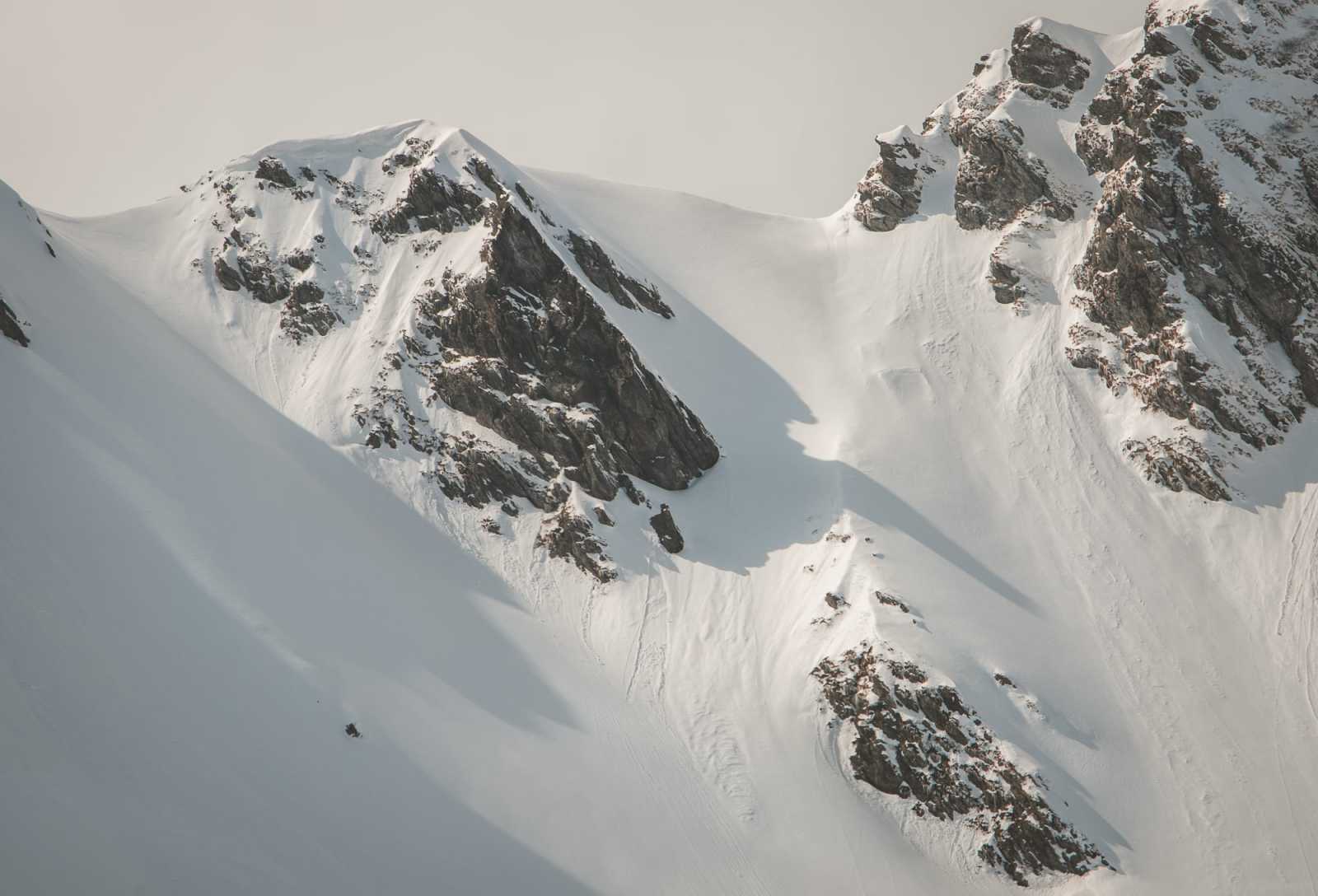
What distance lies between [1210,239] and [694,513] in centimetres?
4009

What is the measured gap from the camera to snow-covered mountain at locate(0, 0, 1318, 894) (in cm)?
3544

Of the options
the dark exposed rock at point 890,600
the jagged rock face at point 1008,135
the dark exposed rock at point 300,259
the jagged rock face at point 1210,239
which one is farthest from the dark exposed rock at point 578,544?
the jagged rock face at point 1008,135

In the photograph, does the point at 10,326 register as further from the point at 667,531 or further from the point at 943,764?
the point at 943,764

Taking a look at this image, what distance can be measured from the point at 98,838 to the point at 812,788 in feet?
100

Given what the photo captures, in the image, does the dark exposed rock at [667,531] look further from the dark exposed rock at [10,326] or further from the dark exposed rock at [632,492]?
the dark exposed rock at [10,326]

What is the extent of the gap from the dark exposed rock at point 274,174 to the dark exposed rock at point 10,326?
985 inches

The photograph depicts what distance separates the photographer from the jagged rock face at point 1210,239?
5188 centimetres

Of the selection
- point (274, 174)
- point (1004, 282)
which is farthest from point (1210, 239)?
point (274, 174)

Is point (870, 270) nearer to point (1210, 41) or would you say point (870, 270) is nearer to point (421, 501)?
point (1210, 41)

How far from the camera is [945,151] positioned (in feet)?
239

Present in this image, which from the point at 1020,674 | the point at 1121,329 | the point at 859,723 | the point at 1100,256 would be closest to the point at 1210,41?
the point at 1100,256

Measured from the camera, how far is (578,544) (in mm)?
51969

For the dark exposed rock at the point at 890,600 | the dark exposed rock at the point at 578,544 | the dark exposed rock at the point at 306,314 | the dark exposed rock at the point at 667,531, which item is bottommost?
the dark exposed rock at the point at 578,544

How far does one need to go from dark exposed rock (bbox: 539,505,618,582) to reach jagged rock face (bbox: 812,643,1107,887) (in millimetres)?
15076
